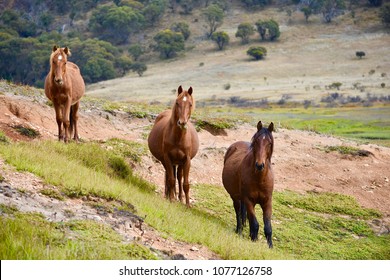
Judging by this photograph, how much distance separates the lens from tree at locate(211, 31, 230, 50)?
107725 mm

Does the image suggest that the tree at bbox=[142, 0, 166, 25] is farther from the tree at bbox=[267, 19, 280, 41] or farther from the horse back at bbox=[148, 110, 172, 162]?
the horse back at bbox=[148, 110, 172, 162]

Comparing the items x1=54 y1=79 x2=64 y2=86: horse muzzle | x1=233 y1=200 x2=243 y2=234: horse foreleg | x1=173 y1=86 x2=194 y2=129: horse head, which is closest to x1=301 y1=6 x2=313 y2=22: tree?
x1=54 y1=79 x2=64 y2=86: horse muzzle

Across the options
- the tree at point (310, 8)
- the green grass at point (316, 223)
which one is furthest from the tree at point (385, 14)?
the green grass at point (316, 223)

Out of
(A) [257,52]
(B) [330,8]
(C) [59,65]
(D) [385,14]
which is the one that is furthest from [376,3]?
(C) [59,65]

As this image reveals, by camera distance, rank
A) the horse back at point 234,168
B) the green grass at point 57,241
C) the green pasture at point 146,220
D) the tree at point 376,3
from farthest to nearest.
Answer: the tree at point 376,3, the horse back at point 234,168, the green pasture at point 146,220, the green grass at point 57,241

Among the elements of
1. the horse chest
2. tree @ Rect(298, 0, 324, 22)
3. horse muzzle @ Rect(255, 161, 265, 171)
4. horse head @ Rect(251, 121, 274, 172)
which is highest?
tree @ Rect(298, 0, 324, 22)

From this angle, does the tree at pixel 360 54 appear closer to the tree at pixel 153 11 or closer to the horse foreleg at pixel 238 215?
the tree at pixel 153 11

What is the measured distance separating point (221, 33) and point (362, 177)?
294 feet

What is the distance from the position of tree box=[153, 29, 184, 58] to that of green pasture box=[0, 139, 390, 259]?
300 feet

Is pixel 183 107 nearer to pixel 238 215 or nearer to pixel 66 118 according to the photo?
pixel 238 215

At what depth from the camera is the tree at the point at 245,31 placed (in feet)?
356

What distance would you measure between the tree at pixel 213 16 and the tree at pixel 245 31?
27.7 ft

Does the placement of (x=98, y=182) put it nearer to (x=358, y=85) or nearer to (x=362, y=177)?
(x=362, y=177)

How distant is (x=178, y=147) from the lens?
13.8 meters
